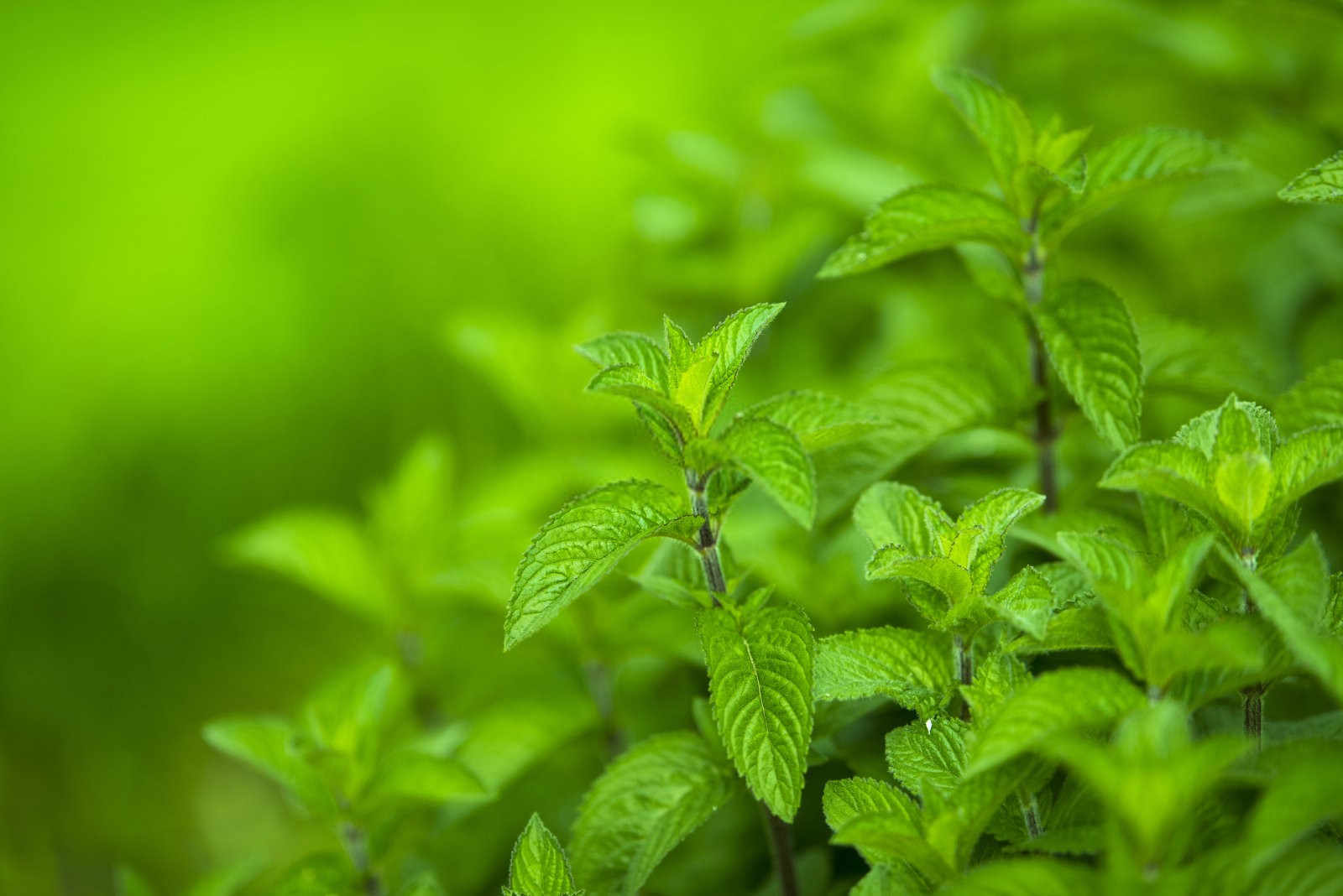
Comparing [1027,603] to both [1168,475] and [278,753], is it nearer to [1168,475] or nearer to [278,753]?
[1168,475]

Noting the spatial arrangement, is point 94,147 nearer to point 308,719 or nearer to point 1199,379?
point 308,719

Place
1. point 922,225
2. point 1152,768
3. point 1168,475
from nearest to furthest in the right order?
point 1152,768, point 1168,475, point 922,225

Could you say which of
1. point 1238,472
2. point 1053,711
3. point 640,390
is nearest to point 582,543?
point 640,390

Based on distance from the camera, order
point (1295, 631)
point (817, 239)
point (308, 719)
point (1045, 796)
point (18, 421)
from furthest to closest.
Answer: point (18, 421), point (817, 239), point (308, 719), point (1045, 796), point (1295, 631)

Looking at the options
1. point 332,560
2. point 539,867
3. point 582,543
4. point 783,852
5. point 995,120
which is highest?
point 995,120

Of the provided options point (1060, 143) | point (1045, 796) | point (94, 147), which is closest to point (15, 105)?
point (94, 147)

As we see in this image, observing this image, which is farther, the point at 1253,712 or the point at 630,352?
the point at 630,352
